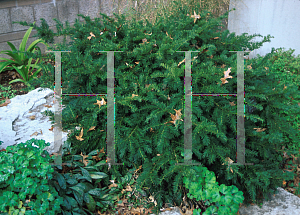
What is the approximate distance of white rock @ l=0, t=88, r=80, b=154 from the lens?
7.63 feet

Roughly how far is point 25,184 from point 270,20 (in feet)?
12.3

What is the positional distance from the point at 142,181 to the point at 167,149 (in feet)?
0.94

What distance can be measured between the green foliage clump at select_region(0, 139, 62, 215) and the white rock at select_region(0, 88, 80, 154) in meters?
0.61

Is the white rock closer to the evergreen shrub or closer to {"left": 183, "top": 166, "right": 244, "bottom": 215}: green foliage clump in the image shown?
the evergreen shrub

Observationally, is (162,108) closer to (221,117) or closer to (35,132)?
(221,117)

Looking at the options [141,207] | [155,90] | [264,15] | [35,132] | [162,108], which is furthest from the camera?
[264,15]

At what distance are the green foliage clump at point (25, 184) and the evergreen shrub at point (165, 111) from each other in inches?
16.1

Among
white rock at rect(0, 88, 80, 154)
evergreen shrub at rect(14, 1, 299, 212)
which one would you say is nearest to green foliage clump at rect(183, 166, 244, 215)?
evergreen shrub at rect(14, 1, 299, 212)

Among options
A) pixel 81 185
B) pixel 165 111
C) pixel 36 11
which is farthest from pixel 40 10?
pixel 165 111

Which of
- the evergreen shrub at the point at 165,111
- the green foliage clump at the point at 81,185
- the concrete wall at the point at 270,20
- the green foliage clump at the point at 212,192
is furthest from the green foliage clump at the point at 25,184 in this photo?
the concrete wall at the point at 270,20

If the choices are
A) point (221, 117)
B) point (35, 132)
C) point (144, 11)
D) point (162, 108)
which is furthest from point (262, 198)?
point (144, 11)

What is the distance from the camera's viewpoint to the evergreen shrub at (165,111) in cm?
161

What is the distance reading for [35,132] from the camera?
8.05 feet

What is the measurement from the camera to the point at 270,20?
11.4 ft
